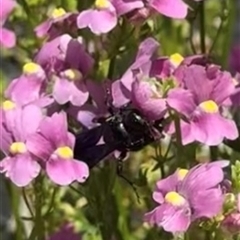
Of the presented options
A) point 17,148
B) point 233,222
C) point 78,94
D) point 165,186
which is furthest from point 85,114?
point 233,222

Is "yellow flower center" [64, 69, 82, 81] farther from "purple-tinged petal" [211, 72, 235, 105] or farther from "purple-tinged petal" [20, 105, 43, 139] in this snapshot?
"purple-tinged petal" [211, 72, 235, 105]

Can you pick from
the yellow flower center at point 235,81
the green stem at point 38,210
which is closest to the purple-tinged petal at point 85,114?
the green stem at point 38,210

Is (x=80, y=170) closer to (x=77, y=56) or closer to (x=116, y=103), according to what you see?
(x=116, y=103)

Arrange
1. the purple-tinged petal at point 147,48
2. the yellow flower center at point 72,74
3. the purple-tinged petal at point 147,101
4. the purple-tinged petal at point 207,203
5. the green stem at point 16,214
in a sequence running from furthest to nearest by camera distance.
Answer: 1. the green stem at point 16,214
2. the yellow flower center at point 72,74
3. the purple-tinged petal at point 147,48
4. the purple-tinged petal at point 147,101
5. the purple-tinged petal at point 207,203

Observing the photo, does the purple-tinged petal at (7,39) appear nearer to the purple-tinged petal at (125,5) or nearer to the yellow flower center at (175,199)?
the purple-tinged petal at (125,5)

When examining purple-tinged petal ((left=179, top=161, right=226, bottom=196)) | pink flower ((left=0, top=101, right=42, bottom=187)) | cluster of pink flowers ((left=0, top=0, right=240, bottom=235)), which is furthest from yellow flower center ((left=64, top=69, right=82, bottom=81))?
purple-tinged petal ((left=179, top=161, right=226, bottom=196))

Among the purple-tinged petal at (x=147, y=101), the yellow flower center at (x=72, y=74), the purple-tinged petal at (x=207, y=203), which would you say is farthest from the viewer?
the yellow flower center at (x=72, y=74)

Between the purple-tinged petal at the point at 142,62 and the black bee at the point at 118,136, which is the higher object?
the purple-tinged petal at the point at 142,62

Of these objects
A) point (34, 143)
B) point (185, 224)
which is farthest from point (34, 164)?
point (185, 224)
